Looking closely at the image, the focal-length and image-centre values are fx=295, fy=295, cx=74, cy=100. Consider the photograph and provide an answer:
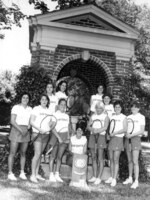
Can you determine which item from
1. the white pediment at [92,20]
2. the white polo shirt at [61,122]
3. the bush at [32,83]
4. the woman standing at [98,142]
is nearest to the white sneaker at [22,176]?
the white polo shirt at [61,122]

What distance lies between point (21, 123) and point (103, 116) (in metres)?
1.75

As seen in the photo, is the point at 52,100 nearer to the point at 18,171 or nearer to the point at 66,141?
the point at 66,141

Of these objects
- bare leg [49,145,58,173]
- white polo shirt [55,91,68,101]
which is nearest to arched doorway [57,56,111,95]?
white polo shirt [55,91,68,101]

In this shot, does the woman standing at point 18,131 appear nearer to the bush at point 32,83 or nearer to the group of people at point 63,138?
the group of people at point 63,138

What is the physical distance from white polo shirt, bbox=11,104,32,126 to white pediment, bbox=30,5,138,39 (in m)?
3.42

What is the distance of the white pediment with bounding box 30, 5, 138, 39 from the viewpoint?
844 cm

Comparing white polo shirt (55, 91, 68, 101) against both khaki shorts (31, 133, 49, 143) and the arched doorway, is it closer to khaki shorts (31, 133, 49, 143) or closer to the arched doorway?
khaki shorts (31, 133, 49, 143)

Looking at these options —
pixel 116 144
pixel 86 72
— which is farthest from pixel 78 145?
pixel 86 72

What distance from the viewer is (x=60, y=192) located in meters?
5.29

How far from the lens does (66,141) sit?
242 inches

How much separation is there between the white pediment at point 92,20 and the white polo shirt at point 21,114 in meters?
3.42

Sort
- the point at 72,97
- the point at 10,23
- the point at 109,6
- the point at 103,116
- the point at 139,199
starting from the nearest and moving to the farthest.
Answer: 1. the point at 139,199
2. the point at 103,116
3. the point at 72,97
4. the point at 10,23
5. the point at 109,6

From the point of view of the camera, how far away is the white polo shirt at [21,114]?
5.83 metres

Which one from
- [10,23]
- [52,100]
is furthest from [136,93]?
[10,23]
